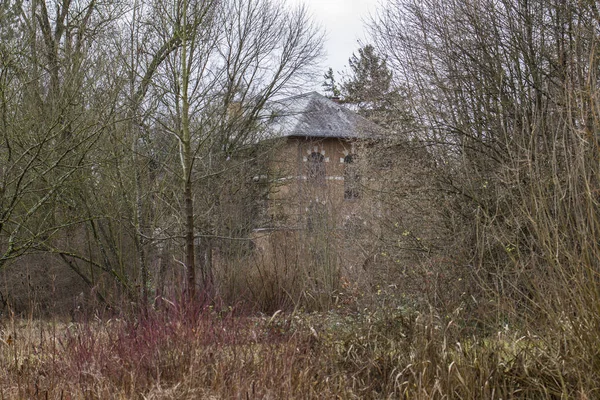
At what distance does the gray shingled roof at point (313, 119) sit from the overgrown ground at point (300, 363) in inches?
644

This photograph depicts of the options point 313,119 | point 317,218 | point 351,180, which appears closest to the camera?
point 351,180

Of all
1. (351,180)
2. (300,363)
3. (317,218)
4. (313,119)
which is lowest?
(300,363)

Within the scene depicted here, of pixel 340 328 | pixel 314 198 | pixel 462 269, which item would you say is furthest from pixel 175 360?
pixel 314 198

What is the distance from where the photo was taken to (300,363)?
17.9 ft

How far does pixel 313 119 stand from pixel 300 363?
27.0 m

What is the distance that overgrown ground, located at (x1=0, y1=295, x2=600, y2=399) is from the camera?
16.2 feet

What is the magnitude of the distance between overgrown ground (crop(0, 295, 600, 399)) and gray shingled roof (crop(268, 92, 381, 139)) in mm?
16364

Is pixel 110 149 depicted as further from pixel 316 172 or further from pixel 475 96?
pixel 316 172

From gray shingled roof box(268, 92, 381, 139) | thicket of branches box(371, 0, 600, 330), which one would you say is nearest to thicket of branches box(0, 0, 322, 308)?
thicket of branches box(371, 0, 600, 330)

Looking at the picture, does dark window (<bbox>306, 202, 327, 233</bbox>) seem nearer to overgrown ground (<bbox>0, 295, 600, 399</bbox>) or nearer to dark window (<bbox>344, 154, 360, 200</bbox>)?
dark window (<bbox>344, 154, 360, 200</bbox>)

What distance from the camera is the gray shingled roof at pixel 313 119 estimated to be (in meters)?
22.5

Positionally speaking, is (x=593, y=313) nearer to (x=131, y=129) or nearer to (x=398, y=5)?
(x=398, y=5)

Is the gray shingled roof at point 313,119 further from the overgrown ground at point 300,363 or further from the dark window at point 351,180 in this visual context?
the overgrown ground at point 300,363

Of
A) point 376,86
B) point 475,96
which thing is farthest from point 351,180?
point 475,96
